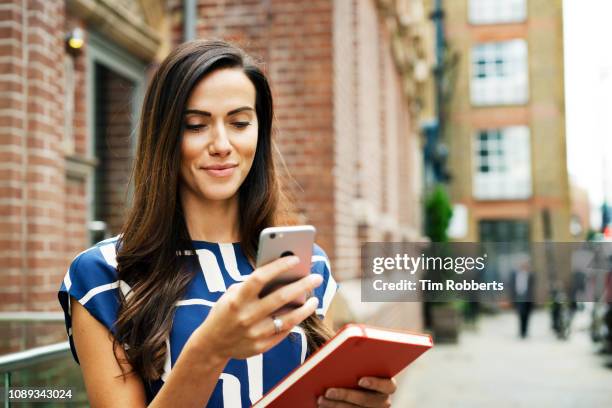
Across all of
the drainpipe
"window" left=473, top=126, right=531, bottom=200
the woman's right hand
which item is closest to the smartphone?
the woman's right hand

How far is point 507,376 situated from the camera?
33.8 feet

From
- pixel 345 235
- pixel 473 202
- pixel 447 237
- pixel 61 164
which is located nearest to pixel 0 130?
pixel 61 164

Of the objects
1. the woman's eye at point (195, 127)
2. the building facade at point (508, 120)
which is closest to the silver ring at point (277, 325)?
the woman's eye at point (195, 127)

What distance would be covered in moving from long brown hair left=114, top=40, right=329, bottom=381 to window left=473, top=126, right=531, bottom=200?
27754 mm

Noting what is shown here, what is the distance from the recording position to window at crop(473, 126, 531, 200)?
2862cm

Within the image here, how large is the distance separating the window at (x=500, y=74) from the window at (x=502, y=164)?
48.8 inches

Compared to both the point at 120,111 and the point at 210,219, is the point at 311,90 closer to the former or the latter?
the point at 120,111

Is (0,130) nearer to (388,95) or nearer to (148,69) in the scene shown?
(148,69)

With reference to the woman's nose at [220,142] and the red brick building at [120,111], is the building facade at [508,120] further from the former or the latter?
the woman's nose at [220,142]

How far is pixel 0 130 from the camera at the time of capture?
123 inches

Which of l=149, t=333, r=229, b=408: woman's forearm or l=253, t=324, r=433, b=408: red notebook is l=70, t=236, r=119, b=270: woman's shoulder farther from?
l=253, t=324, r=433, b=408: red notebook

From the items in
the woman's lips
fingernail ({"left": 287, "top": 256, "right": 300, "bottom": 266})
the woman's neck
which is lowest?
fingernail ({"left": 287, "top": 256, "right": 300, "bottom": 266})

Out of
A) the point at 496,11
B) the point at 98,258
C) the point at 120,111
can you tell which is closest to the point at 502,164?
the point at 496,11

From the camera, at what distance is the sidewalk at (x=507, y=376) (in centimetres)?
835
